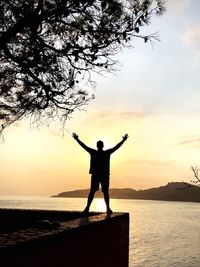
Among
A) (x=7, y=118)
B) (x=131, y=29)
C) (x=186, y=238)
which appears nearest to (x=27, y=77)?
(x=7, y=118)

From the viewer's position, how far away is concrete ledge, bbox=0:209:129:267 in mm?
5512

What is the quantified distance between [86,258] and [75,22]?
5.19 meters

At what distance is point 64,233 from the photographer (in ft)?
22.3

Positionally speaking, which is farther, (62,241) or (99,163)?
(99,163)

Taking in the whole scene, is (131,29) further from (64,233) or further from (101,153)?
(64,233)

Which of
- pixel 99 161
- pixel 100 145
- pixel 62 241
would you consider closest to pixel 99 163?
pixel 99 161

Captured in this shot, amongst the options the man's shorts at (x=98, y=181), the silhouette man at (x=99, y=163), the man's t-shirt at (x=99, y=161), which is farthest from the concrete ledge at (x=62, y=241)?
the man's t-shirt at (x=99, y=161)

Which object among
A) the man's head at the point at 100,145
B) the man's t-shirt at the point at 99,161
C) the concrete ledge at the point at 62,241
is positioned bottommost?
the concrete ledge at the point at 62,241

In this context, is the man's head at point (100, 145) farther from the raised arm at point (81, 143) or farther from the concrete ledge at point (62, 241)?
the concrete ledge at point (62, 241)

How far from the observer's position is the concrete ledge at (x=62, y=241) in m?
5.51

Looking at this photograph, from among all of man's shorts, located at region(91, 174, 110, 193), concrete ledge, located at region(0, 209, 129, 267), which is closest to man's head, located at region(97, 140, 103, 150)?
man's shorts, located at region(91, 174, 110, 193)

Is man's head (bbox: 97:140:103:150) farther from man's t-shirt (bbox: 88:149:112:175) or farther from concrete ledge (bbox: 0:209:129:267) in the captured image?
concrete ledge (bbox: 0:209:129:267)

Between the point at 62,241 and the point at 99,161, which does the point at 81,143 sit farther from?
the point at 62,241

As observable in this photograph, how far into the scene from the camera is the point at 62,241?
6.72 m
